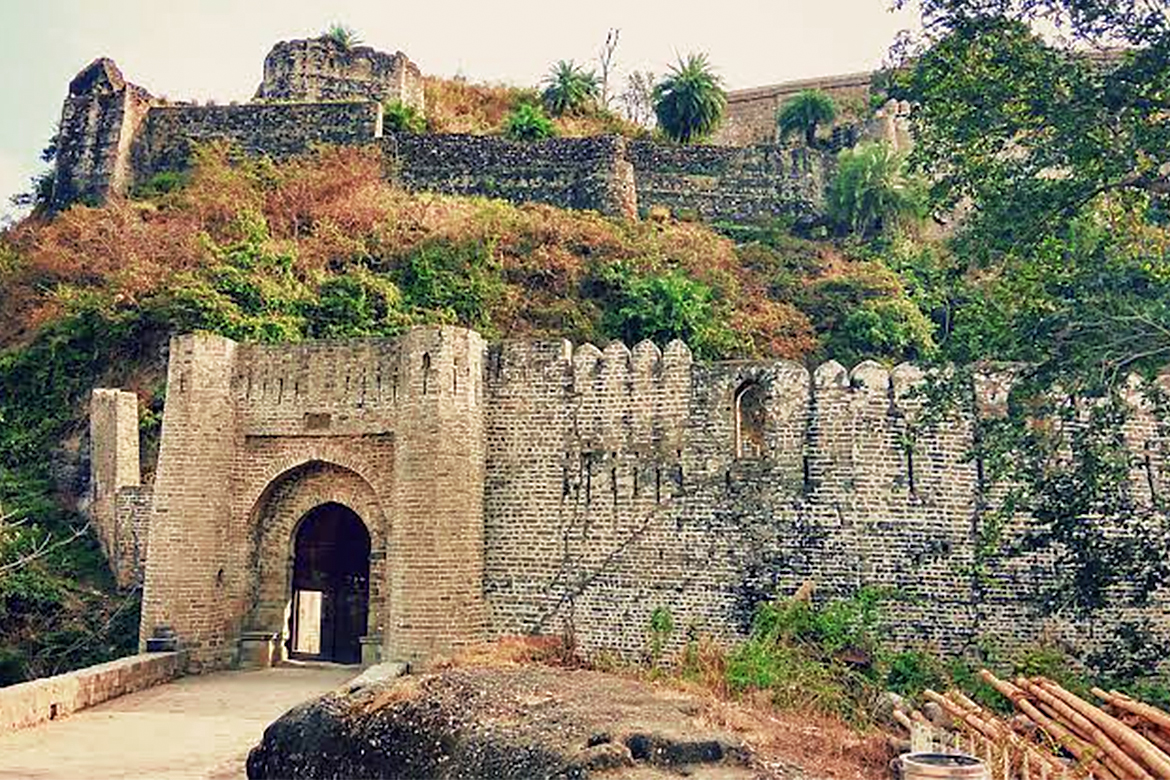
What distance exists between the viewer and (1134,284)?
10820 millimetres

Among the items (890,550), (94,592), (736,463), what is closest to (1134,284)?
(890,550)

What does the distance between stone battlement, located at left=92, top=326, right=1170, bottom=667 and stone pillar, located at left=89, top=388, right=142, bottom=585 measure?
13.3 feet

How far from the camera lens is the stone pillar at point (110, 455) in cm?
1820

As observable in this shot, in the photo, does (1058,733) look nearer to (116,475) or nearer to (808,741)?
(808,741)

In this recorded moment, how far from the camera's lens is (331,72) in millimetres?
33875

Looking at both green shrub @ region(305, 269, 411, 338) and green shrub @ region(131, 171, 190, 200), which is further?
green shrub @ region(131, 171, 190, 200)

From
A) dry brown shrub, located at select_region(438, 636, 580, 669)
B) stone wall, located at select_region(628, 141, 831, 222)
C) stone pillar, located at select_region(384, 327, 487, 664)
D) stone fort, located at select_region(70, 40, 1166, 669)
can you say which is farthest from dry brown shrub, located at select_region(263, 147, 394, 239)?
dry brown shrub, located at select_region(438, 636, 580, 669)

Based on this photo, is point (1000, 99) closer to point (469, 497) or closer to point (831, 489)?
point (831, 489)

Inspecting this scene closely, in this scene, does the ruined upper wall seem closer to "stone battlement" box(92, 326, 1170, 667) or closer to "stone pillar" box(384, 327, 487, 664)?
"stone battlement" box(92, 326, 1170, 667)

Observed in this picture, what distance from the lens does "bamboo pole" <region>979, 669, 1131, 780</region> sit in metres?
7.46

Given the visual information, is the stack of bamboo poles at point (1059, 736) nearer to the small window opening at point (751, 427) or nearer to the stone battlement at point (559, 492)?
the stone battlement at point (559, 492)

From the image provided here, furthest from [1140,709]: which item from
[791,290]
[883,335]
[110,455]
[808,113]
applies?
[808,113]

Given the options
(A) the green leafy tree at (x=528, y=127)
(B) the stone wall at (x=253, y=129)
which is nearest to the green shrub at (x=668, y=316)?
(A) the green leafy tree at (x=528, y=127)

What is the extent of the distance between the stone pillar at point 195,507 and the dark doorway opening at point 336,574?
134cm
